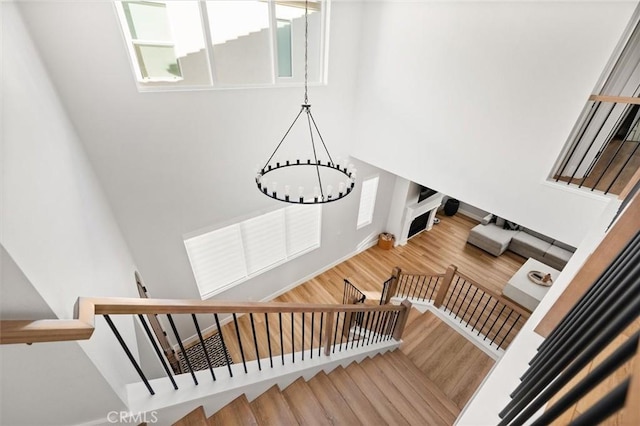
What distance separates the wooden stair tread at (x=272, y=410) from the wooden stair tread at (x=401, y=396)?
1.28 metres

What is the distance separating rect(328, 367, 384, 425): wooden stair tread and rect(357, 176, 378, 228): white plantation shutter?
3925mm

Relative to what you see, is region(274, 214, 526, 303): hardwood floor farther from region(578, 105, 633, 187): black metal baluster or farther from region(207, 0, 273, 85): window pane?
region(207, 0, 273, 85): window pane

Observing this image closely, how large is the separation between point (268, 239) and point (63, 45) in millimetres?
3489

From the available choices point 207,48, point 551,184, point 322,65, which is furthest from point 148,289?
point 551,184

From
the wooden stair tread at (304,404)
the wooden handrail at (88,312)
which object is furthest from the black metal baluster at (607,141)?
the wooden handrail at (88,312)

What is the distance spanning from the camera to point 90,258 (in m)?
1.84

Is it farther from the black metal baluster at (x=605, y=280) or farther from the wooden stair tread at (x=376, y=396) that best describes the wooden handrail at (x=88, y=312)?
the wooden stair tread at (x=376, y=396)

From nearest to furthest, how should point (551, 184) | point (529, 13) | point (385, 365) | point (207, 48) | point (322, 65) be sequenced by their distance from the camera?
point (529, 13)
point (551, 184)
point (207, 48)
point (385, 365)
point (322, 65)

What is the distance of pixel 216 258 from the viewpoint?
438 cm

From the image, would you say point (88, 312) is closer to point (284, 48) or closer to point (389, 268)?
point (284, 48)

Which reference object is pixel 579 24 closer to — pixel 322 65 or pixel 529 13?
pixel 529 13

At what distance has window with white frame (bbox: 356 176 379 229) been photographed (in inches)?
245

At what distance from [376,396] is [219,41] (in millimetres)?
4398

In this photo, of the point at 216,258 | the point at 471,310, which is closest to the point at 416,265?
the point at 471,310
